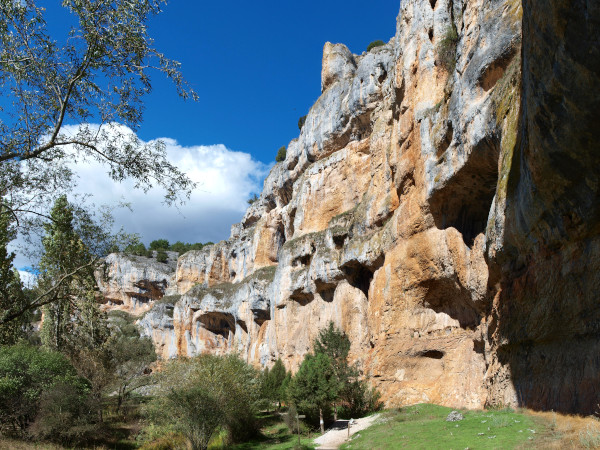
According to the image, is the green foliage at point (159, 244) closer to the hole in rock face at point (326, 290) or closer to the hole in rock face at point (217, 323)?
the hole in rock face at point (217, 323)

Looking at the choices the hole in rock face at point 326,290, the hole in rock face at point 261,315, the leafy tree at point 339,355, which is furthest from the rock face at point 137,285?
the leafy tree at point 339,355

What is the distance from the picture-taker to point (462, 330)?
2066 centimetres

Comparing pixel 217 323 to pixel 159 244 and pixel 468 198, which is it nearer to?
pixel 468 198

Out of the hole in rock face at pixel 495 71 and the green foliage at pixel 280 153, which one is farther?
the green foliage at pixel 280 153

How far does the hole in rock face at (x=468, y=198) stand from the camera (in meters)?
17.5

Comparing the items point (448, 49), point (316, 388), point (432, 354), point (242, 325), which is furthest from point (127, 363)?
point (448, 49)

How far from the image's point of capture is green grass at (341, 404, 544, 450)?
36.4 ft

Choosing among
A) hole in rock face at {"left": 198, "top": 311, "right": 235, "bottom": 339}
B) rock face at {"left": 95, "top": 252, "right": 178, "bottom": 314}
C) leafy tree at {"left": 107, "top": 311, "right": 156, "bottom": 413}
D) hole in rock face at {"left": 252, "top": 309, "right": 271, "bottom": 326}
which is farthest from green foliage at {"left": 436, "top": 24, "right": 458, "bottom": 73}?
rock face at {"left": 95, "top": 252, "right": 178, "bottom": 314}

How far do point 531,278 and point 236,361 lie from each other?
15812 millimetres

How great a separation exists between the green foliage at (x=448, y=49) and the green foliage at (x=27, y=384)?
24.3 metres

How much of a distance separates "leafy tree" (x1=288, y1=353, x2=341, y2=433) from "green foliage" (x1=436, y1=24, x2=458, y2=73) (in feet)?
52.5

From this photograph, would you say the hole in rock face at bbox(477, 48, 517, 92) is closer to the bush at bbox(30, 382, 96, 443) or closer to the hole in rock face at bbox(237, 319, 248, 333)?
the bush at bbox(30, 382, 96, 443)

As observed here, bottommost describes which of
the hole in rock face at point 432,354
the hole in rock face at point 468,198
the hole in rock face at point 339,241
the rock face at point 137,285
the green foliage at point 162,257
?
the hole in rock face at point 432,354

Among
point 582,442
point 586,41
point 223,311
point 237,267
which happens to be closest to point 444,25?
point 586,41
